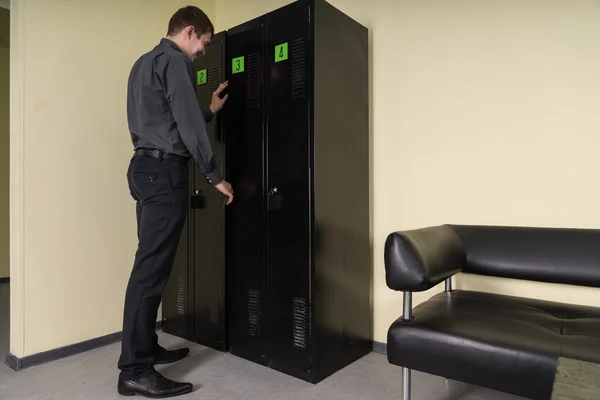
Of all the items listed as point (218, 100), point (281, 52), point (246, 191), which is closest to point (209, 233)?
point (246, 191)

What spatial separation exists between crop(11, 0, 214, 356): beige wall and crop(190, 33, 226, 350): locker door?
1.63ft

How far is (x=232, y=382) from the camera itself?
2061mm

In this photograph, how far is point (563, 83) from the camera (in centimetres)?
192

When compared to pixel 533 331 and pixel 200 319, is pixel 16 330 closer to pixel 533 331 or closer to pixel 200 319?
pixel 200 319

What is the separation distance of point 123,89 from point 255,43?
0.99 m

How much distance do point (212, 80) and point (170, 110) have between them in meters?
0.61

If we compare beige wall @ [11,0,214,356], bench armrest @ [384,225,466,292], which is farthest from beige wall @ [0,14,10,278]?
bench armrest @ [384,225,466,292]

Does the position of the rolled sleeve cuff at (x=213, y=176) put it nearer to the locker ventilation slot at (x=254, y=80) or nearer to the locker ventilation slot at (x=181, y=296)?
the locker ventilation slot at (x=254, y=80)

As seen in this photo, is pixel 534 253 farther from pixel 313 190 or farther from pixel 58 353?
pixel 58 353

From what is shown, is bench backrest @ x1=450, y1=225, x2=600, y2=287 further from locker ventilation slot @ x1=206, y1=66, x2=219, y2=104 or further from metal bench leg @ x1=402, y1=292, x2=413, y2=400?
locker ventilation slot @ x1=206, y1=66, x2=219, y2=104

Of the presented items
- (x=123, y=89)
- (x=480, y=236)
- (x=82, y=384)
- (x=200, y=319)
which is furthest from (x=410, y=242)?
(x=123, y=89)

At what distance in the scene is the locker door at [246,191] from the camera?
227 cm

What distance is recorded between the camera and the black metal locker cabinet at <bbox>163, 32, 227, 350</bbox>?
2449mm

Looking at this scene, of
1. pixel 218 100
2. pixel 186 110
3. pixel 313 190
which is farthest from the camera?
pixel 218 100
